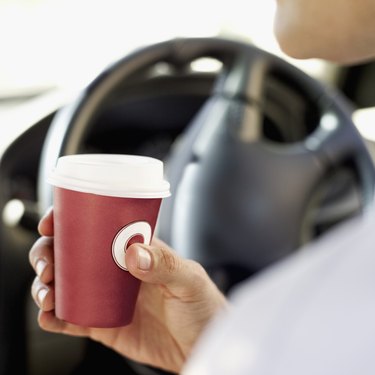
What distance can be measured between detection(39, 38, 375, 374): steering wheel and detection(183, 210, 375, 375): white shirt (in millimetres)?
680

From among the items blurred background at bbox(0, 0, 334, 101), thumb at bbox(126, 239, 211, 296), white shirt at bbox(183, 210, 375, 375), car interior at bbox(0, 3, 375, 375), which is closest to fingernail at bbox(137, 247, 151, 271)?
thumb at bbox(126, 239, 211, 296)

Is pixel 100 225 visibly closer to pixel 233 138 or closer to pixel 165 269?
pixel 165 269

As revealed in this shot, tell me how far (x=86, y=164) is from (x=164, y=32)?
4.01 feet

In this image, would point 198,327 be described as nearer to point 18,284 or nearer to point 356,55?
point 356,55

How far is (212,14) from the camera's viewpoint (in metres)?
2.09

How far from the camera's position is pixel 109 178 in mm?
683

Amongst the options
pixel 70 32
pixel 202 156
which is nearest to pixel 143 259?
pixel 202 156

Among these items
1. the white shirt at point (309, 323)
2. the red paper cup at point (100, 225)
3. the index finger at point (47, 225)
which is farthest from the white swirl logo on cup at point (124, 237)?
the white shirt at point (309, 323)

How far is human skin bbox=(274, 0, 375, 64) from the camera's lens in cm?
77

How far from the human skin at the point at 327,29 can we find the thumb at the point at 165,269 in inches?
9.7

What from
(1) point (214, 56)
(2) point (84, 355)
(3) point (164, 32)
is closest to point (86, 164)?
(1) point (214, 56)

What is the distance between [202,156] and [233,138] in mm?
61

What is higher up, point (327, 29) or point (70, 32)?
point (327, 29)

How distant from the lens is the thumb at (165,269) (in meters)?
0.71
